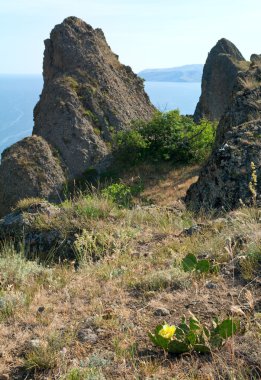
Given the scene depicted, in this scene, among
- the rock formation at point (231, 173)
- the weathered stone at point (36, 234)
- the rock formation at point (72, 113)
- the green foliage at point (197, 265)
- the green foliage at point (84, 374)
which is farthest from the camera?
the rock formation at point (72, 113)

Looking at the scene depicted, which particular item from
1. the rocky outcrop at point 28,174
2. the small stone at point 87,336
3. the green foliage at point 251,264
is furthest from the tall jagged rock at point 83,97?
the small stone at point 87,336

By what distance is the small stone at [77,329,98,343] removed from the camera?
4.05 meters

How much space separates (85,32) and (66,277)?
30324 millimetres

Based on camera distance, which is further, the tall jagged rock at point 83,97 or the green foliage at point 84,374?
the tall jagged rock at point 83,97

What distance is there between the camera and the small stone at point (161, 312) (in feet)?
14.3

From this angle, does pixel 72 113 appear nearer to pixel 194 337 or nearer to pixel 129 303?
pixel 129 303

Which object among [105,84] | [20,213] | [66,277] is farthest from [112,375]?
[105,84]

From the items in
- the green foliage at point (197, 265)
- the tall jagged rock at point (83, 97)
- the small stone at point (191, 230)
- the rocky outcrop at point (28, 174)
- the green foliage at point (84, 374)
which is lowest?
the rocky outcrop at point (28, 174)

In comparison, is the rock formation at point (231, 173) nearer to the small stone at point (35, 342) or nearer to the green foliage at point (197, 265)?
the green foliage at point (197, 265)

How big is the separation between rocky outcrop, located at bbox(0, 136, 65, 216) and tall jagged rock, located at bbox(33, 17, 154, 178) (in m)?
1.42

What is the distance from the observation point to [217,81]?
43062 millimetres

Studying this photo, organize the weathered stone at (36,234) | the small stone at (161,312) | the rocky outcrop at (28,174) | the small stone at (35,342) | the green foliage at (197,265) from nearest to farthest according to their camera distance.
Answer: the small stone at (35,342) → the small stone at (161,312) → the green foliage at (197,265) → the weathered stone at (36,234) → the rocky outcrop at (28,174)

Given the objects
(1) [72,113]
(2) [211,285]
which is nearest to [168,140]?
(1) [72,113]

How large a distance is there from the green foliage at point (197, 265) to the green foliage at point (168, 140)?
22.2 metres
